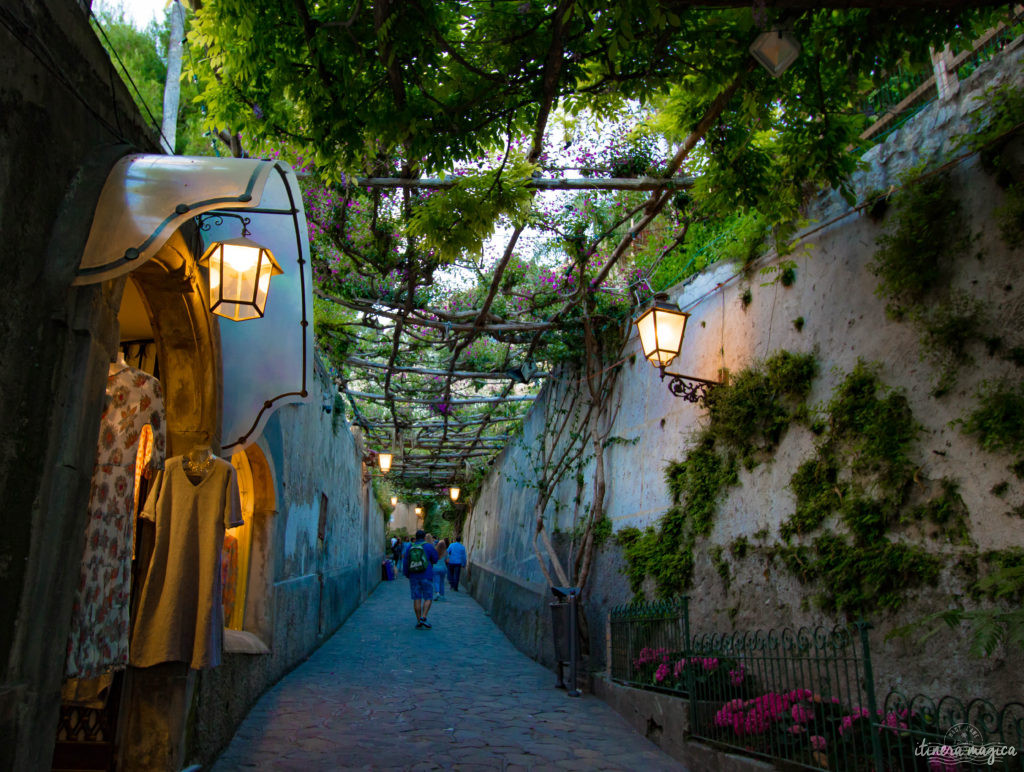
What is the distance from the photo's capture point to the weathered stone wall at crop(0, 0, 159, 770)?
104 inches

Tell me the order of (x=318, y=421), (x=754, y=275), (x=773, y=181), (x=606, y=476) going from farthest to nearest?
(x=318, y=421), (x=606, y=476), (x=754, y=275), (x=773, y=181)

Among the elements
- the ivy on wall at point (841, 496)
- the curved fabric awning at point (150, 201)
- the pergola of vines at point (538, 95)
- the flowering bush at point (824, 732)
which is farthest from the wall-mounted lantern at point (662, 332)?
the curved fabric awning at point (150, 201)

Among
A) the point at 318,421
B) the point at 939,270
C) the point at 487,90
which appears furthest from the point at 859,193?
the point at 318,421

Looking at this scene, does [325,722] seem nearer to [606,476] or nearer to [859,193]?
[606,476]

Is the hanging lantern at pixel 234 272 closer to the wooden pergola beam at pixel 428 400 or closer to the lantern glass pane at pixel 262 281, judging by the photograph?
the lantern glass pane at pixel 262 281

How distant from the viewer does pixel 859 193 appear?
5598 millimetres

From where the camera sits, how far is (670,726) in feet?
18.5

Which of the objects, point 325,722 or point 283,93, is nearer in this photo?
point 283,93

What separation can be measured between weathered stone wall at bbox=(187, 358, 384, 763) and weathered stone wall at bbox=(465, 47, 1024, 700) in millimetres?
3933

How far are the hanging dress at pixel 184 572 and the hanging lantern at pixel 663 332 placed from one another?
3982 mm

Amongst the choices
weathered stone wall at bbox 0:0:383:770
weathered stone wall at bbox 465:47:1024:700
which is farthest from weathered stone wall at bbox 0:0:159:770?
weathered stone wall at bbox 465:47:1024:700

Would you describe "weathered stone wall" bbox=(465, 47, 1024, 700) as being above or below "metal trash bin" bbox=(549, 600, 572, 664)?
above

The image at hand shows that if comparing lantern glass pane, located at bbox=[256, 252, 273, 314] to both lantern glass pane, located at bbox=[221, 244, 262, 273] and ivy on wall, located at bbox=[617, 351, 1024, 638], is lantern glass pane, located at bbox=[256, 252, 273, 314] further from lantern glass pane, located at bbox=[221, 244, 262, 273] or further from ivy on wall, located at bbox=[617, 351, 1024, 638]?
ivy on wall, located at bbox=[617, 351, 1024, 638]

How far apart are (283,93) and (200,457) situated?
2.61 meters
